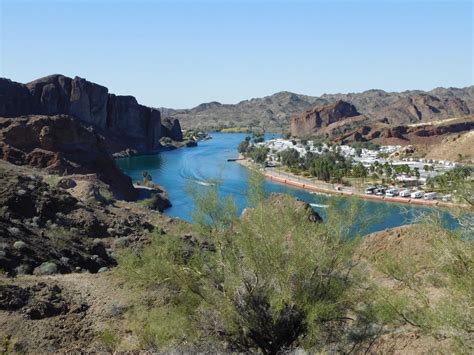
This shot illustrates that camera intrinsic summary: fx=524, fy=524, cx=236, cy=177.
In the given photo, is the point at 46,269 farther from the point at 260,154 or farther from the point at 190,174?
the point at 260,154

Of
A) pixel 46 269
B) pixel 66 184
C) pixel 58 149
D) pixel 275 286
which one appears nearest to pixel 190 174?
pixel 58 149

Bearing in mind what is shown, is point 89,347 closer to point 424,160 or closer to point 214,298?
point 214,298

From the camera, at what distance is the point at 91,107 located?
142875 mm

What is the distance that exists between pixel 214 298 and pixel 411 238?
11808mm

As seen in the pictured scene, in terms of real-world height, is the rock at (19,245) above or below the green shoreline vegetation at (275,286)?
below

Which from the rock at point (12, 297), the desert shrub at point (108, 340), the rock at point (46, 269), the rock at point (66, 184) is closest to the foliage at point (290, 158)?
the rock at point (66, 184)

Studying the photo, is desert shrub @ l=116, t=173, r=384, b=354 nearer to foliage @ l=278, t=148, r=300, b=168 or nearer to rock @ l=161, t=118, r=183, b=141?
foliage @ l=278, t=148, r=300, b=168

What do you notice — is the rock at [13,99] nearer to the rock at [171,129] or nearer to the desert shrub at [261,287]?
the rock at [171,129]

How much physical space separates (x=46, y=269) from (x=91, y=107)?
437 feet

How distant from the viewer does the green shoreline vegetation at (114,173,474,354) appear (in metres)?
9.79

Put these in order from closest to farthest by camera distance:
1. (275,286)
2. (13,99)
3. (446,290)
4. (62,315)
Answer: (446,290) < (275,286) < (62,315) < (13,99)

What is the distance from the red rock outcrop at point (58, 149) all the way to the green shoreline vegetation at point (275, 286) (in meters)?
46.0

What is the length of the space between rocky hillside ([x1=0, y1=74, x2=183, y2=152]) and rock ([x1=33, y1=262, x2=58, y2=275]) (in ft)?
352

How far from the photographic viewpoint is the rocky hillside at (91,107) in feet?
396
